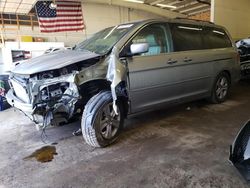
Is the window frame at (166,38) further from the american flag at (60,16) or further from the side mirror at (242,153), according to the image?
the american flag at (60,16)

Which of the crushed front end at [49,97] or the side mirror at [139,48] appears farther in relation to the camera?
the side mirror at [139,48]

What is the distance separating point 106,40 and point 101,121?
1187 millimetres

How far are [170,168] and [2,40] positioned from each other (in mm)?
7697

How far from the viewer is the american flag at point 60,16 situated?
373 inches

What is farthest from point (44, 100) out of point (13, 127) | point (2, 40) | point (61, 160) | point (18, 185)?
point (2, 40)

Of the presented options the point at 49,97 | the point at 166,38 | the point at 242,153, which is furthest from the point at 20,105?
the point at 242,153

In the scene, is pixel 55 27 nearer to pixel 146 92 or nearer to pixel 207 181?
pixel 146 92

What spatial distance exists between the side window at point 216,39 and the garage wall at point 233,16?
12.1 ft

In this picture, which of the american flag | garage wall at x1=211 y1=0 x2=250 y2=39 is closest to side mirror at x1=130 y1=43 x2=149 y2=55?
garage wall at x1=211 y1=0 x2=250 y2=39

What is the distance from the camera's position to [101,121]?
285 centimetres

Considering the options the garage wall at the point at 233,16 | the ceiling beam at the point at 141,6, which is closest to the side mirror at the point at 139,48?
the garage wall at the point at 233,16

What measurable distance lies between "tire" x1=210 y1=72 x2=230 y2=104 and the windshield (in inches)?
84.4

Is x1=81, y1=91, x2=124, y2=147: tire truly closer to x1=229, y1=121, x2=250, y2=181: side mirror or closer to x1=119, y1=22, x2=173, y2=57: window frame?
x1=119, y1=22, x2=173, y2=57: window frame

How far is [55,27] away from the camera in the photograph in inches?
389
